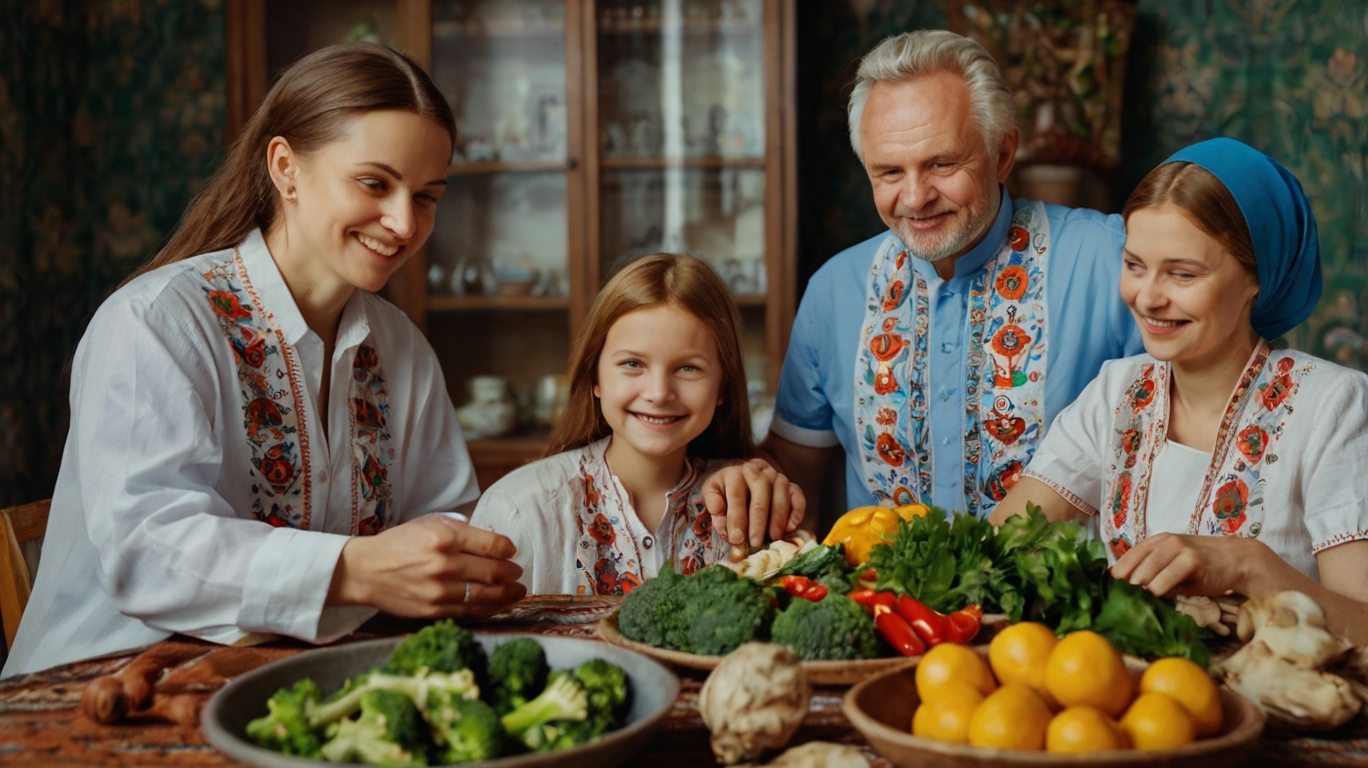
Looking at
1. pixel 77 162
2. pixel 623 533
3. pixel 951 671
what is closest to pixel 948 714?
pixel 951 671

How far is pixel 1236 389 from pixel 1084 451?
0.31 metres

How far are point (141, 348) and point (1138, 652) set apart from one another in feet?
4.80

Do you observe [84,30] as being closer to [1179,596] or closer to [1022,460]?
[1022,460]

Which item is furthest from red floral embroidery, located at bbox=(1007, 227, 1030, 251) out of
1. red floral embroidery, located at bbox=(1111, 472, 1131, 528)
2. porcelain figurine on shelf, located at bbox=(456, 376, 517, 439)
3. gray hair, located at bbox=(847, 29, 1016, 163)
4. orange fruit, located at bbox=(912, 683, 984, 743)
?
porcelain figurine on shelf, located at bbox=(456, 376, 517, 439)

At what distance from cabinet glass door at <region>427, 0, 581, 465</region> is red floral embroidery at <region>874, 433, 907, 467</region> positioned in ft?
5.96

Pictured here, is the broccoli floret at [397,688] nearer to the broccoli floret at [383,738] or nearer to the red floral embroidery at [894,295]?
the broccoli floret at [383,738]

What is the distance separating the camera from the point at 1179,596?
1495mm

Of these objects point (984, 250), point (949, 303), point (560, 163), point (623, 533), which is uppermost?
point (560, 163)

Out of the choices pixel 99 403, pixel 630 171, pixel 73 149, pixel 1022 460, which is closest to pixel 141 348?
pixel 99 403

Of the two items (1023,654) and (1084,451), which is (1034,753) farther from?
(1084,451)

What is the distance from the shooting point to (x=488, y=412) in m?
4.31

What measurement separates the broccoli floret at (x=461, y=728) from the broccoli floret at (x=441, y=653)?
56 mm

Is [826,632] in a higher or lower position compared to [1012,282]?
lower

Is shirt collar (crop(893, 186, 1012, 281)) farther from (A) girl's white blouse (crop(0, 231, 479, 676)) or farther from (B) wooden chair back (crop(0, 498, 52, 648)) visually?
(B) wooden chair back (crop(0, 498, 52, 648))
